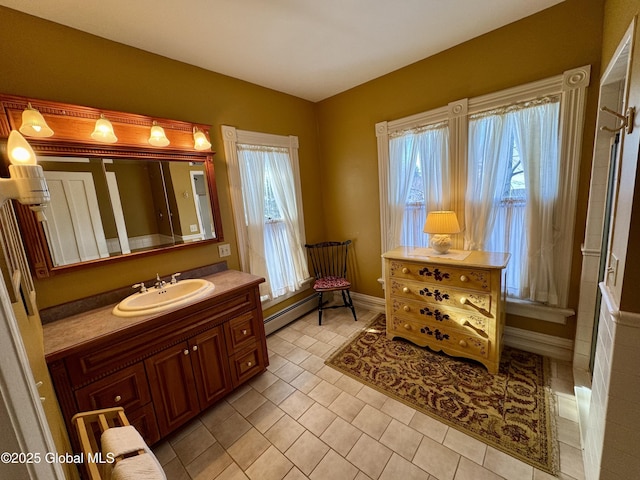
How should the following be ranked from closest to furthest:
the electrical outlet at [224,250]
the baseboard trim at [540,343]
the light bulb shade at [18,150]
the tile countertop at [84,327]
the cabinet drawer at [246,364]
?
the light bulb shade at [18,150], the tile countertop at [84,327], the cabinet drawer at [246,364], the baseboard trim at [540,343], the electrical outlet at [224,250]

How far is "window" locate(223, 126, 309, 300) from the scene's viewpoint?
249 centimetres

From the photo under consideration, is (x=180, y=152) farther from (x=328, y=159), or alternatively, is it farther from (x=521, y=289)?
(x=521, y=289)

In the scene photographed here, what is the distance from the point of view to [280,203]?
2.87 meters

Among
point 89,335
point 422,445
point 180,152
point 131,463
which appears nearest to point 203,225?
point 180,152

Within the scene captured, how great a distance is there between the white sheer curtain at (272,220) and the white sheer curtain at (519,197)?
71.1 inches

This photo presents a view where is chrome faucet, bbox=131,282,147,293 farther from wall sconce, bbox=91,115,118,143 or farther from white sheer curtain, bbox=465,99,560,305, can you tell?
white sheer curtain, bbox=465,99,560,305

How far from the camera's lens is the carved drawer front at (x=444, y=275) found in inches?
76.0

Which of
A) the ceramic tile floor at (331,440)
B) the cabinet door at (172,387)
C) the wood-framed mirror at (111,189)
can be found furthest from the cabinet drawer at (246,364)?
the wood-framed mirror at (111,189)

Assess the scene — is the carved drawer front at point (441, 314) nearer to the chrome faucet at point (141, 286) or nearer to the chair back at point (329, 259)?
the chair back at point (329, 259)

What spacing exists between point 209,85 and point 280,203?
125 cm

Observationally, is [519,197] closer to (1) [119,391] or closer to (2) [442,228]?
(2) [442,228]

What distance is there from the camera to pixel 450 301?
2.11 metres

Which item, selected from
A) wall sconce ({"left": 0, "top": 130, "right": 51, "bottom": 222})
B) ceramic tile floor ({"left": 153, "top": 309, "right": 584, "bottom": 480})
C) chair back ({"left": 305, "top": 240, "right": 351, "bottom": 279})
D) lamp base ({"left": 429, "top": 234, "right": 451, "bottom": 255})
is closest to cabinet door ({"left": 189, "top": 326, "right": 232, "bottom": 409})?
ceramic tile floor ({"left": 153, "top": 309, "right": 584, "bottom": 480})

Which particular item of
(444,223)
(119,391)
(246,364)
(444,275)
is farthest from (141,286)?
(444,223)
